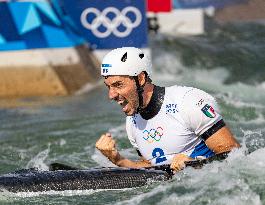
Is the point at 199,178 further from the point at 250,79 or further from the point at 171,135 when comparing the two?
the point at 250,79

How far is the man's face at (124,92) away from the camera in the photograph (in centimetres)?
674

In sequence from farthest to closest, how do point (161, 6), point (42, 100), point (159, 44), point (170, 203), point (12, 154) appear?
point (159, 44)
point (161, 6)
point (42, 100)
point (12, 154)
point (170, 203)

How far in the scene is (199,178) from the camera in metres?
6.94

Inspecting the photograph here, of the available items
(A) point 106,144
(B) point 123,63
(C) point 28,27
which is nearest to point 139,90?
(B) point 123,63

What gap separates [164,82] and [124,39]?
1143mm

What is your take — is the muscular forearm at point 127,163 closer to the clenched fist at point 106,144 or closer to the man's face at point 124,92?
the clenched fist at point 106,144

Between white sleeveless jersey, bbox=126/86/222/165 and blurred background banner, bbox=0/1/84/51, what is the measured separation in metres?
8.59

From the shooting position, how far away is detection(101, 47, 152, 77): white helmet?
22.1ft

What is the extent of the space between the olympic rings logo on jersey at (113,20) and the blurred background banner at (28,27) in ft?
2.53

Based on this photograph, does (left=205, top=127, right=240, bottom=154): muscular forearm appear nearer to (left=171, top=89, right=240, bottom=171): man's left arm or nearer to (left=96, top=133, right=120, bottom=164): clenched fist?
(left=171, top=89, right=240, bottom=171): man's left arm

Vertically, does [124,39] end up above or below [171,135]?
below

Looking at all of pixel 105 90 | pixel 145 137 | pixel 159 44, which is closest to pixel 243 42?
pixel 159 44

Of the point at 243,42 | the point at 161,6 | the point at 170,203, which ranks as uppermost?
the point at 170,203

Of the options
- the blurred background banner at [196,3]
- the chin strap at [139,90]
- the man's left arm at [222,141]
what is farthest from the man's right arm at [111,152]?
the blurred background banner at [196,3]
